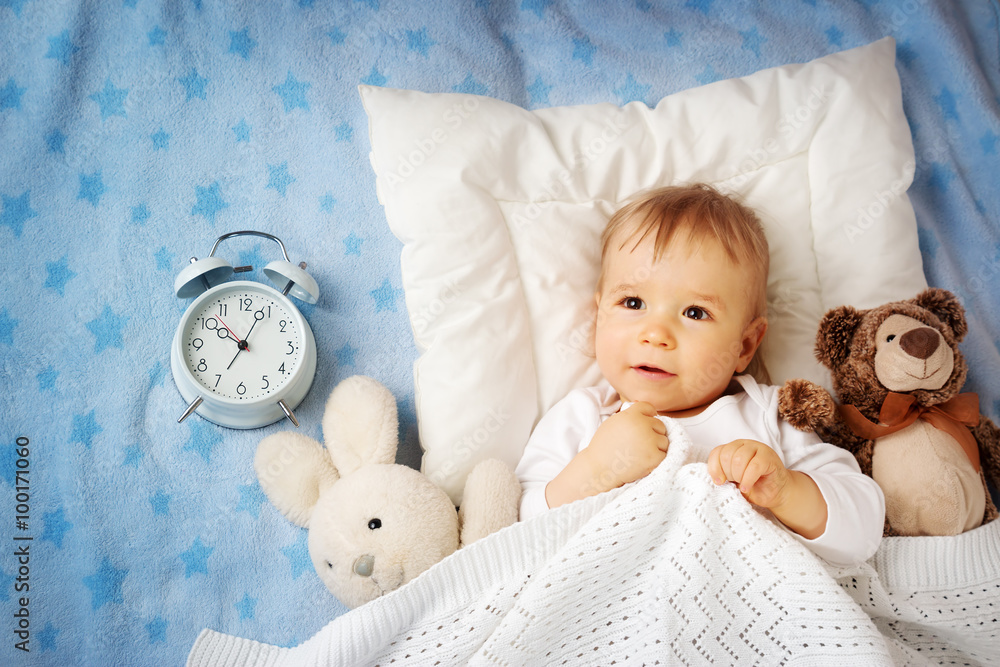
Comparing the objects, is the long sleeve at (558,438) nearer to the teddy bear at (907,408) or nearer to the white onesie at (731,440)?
the white onesie at (731,440)

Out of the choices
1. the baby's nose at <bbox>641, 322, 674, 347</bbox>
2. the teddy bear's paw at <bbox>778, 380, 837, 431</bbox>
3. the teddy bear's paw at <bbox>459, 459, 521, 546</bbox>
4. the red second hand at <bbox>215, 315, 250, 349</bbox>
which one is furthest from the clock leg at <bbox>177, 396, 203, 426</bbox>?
the teddy bear's paw at <bbox>778, 380, 837, 431</bbox>

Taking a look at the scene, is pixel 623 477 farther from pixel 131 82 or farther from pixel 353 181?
pixel 131 82

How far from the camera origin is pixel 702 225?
1.26m

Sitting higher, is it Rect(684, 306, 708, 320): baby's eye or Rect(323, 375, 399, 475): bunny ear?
Rect(684, 306, 708, 320): baby's eye

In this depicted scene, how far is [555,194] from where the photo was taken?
4.66 ft

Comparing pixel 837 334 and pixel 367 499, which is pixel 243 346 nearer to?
pixel 367 499

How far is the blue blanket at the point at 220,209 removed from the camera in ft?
4.00

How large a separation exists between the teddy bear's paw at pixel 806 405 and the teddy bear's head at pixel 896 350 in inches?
2.8

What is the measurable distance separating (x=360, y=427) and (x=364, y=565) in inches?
9.7

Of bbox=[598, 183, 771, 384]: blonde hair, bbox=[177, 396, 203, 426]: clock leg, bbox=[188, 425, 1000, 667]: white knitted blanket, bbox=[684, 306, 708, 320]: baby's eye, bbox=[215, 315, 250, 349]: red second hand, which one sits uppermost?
bbox=[598, 183, 771, 384]: blonde hair

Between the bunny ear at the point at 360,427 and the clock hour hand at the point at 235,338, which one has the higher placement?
the clock hour hand at the point at 235,338

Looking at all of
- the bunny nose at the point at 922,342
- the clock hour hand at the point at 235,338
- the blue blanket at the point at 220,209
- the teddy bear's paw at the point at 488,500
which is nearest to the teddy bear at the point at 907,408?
the bunny nose at the point at 922,342

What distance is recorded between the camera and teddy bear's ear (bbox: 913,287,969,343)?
47.6 inches

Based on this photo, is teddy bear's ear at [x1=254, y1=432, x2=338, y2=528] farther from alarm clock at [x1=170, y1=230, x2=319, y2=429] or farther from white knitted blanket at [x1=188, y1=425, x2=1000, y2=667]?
white knitted blanket at [x1=188, y1=425, x2=1000, y2=667]
